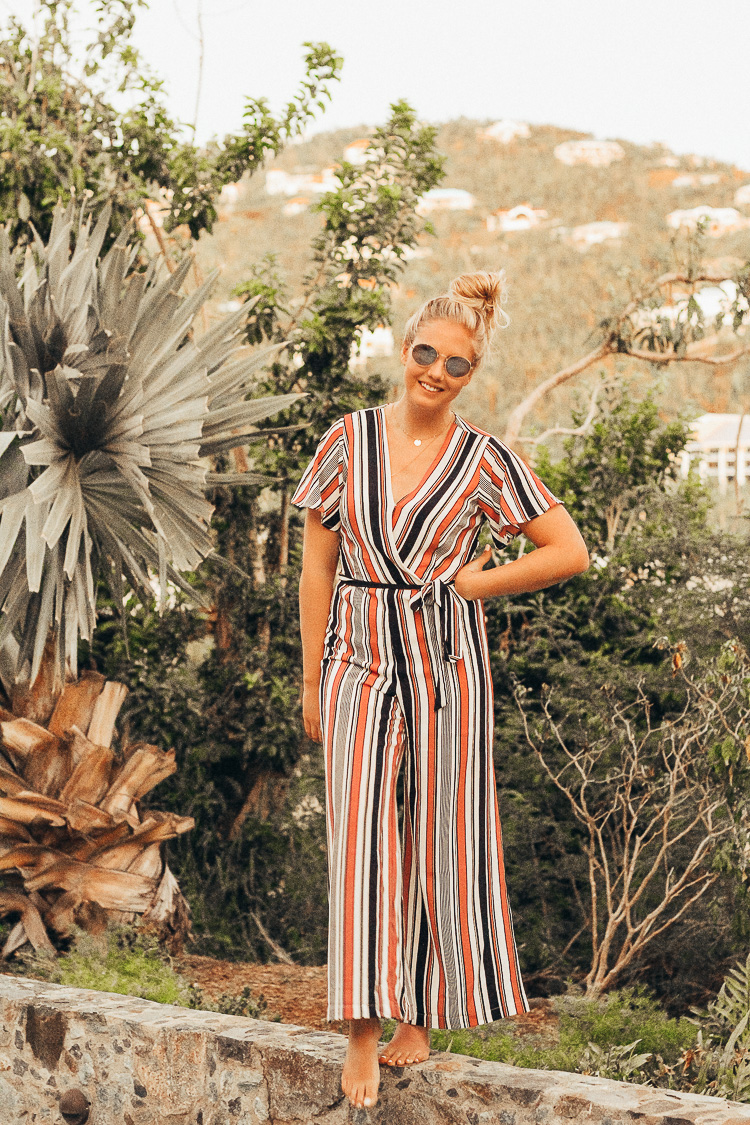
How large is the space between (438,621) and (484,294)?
2.52ft

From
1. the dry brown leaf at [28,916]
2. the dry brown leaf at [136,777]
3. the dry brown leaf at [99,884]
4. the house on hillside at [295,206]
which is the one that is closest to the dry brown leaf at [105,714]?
the dry brown leaf at [136,777]

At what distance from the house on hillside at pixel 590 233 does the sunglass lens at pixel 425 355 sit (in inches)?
981

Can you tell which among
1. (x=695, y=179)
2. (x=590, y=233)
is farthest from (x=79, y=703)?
(x=695, y=179)

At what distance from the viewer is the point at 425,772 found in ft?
8.51

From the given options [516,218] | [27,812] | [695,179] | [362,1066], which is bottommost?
[362,1066]

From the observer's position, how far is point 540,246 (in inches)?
1035

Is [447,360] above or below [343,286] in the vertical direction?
below

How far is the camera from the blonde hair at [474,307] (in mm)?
2594

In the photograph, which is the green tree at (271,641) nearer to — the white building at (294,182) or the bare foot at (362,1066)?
the bare foot at (362,1066)

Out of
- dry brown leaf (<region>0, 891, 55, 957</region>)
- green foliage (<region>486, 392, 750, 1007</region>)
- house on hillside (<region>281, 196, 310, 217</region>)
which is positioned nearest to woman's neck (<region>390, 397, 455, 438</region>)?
green foliage (<region>486, 392, 750, 1007</region>)

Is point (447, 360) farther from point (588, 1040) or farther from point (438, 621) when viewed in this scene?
point (588, 1040)

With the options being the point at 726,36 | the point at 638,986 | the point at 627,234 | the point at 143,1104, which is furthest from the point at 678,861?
the point at 627,234

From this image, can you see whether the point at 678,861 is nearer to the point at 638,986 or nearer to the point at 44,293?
the point at 638,986

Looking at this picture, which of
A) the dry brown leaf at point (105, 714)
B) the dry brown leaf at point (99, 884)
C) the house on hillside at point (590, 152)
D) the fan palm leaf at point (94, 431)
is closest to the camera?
the fan palm leaf at point (94, 431)
